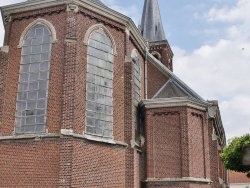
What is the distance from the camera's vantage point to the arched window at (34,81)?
14.0 metres

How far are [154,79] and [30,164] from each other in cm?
889

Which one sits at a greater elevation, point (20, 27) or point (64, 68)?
point (20, 27)

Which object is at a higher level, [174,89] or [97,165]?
[174,89]

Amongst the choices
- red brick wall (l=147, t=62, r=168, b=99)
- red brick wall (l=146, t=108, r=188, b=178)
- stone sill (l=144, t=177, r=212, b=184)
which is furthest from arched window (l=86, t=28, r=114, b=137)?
red brick wall (l=147, t=62, r=168, b=99)

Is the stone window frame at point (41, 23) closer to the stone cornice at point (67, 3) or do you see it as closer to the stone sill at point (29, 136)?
the stone cornice at point (67, 3)

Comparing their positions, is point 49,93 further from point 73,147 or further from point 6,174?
point 6,174

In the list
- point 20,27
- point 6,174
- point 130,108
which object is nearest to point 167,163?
point 130,108

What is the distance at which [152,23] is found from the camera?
34.1 m

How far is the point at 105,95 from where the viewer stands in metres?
15.1

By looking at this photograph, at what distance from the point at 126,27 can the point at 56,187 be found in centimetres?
781

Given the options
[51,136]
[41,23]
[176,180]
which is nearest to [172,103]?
[176,180]

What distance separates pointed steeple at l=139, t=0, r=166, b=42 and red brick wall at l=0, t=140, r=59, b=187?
2162cm

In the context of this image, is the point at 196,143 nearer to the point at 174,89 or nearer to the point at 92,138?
the point at 174,89

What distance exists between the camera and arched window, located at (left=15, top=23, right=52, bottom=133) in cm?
1402
